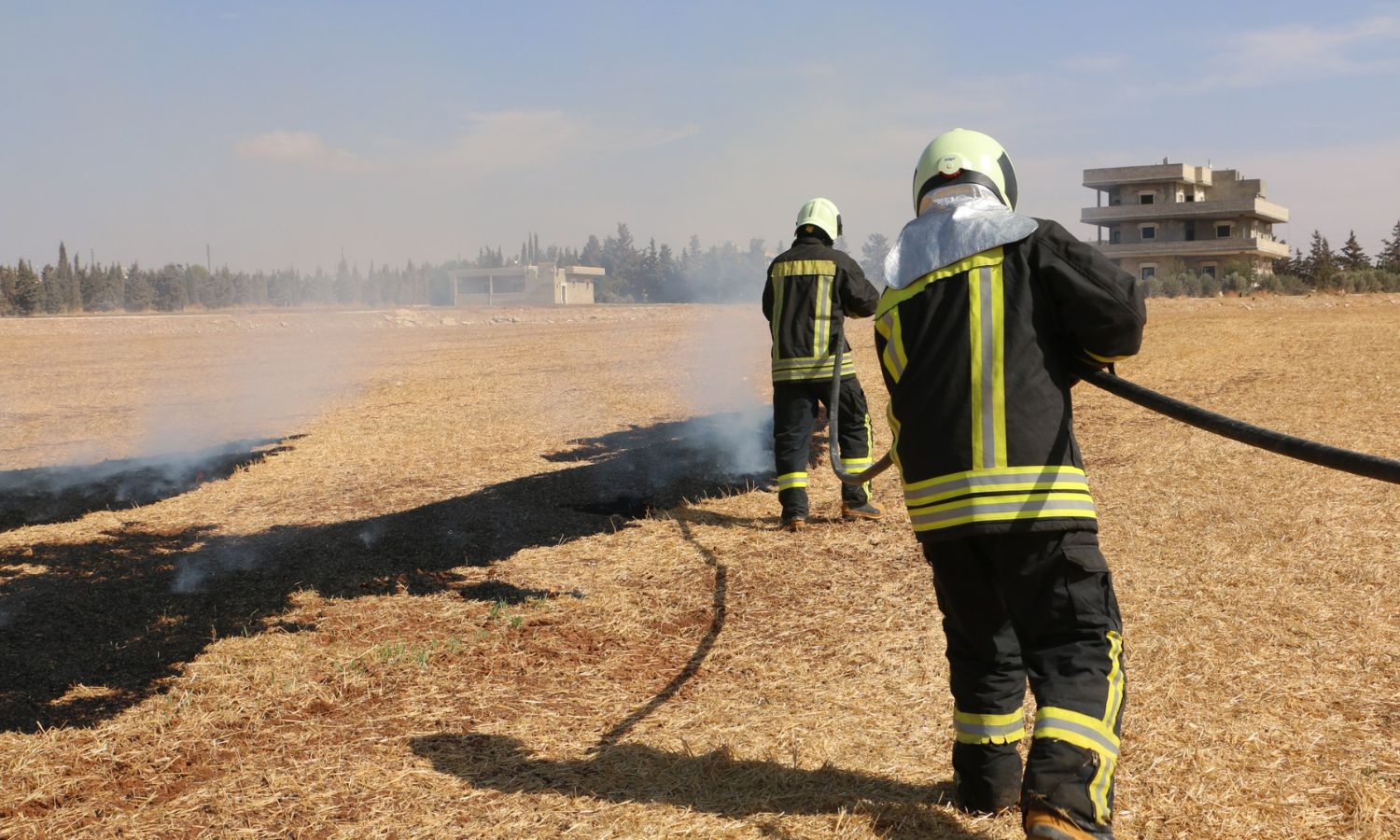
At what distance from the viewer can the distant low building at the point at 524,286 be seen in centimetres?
7838

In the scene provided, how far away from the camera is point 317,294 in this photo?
9106 cm

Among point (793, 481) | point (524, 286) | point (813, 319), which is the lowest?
point (793, 481)

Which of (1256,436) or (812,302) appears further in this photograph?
(812,302)

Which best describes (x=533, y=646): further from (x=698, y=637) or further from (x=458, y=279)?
(x=458, y=279)

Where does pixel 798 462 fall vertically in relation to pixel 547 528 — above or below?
above

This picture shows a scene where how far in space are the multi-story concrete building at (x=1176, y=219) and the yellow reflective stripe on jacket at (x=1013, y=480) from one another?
63.3 m

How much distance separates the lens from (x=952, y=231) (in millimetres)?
2828

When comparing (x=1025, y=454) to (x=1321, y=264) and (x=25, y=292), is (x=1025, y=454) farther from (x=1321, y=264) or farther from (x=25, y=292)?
(x=25, y=292)

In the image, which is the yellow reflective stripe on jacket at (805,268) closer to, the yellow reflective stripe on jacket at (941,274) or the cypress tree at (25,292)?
the yellow reflective stripe on jacket at (941,274)

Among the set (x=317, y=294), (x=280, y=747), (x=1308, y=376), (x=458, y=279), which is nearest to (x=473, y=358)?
(x=1308, y=376)

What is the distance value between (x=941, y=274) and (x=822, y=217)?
4198mm

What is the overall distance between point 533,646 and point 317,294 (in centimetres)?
9286

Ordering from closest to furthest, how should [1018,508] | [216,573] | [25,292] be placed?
[1018,508], [216,573], [25,292]

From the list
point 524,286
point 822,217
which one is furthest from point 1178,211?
point 822,217
